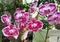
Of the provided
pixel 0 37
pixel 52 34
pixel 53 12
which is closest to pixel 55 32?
pixel 52 34

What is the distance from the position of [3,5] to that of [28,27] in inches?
13.5

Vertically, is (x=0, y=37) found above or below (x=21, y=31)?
below

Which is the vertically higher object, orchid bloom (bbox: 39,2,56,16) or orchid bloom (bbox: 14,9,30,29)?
orchid bloom (bbox: 39,2,56,16)

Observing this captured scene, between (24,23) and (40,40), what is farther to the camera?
(40,40)

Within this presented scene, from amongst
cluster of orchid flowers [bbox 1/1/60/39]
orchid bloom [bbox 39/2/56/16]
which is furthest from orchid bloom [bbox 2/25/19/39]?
orchid bloom [bbox 39/2/56/16]

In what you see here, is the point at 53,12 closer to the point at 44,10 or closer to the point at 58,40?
the point at 44,10

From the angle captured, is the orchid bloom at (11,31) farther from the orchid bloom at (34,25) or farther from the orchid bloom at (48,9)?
the orchid bloom at (48,9)

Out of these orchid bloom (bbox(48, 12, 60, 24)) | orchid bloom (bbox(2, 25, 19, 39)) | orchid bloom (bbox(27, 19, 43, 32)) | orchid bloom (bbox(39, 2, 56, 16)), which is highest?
orchid bloom (bbox(39, 2, 56, 16))

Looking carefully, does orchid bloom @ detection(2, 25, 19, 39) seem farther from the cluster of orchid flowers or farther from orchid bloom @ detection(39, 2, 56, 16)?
orchid bloom @ detection(39, 2, 56, 16)

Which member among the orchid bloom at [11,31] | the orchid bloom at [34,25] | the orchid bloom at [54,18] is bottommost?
the orchid bloom at [11,31]

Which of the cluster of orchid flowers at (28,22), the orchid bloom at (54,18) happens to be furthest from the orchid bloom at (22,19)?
the orchid bloom at (54,18)

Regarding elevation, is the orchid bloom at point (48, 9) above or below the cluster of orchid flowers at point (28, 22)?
above

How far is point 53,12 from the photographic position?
2.52ft

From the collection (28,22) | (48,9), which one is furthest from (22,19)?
(48,9)
